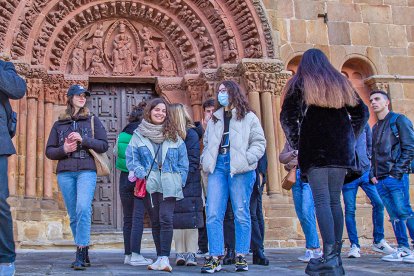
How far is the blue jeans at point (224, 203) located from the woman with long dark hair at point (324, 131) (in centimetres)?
89

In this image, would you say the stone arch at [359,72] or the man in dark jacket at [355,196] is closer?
the man in dark jacket at [355,196]

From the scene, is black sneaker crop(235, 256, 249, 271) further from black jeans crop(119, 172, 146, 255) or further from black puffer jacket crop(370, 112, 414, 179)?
black puffer jacket crop(370, 112, 414, 179)

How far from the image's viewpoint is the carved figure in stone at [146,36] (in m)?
11.4

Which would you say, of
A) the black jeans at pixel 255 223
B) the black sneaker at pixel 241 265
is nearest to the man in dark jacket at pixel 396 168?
the black jeans at pixel 255 223

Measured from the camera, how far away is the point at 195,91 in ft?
35.9

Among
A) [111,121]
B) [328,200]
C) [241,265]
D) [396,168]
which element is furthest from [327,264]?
[111,121]

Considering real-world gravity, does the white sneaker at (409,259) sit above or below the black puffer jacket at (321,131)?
below

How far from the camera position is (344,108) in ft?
15.1

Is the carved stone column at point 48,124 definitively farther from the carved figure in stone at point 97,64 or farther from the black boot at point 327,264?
the black boot at point 327,264

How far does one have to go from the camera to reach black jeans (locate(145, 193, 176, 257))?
5.26 meters

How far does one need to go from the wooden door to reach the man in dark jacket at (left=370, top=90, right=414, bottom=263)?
5.86 m

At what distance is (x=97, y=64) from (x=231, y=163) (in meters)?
6.63

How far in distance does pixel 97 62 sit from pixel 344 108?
24.7ft

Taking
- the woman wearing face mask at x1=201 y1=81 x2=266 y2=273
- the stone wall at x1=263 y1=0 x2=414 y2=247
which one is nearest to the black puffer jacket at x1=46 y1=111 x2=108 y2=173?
the woman wearing face mask at x1=201 y1=81 x2=266 y2=273
